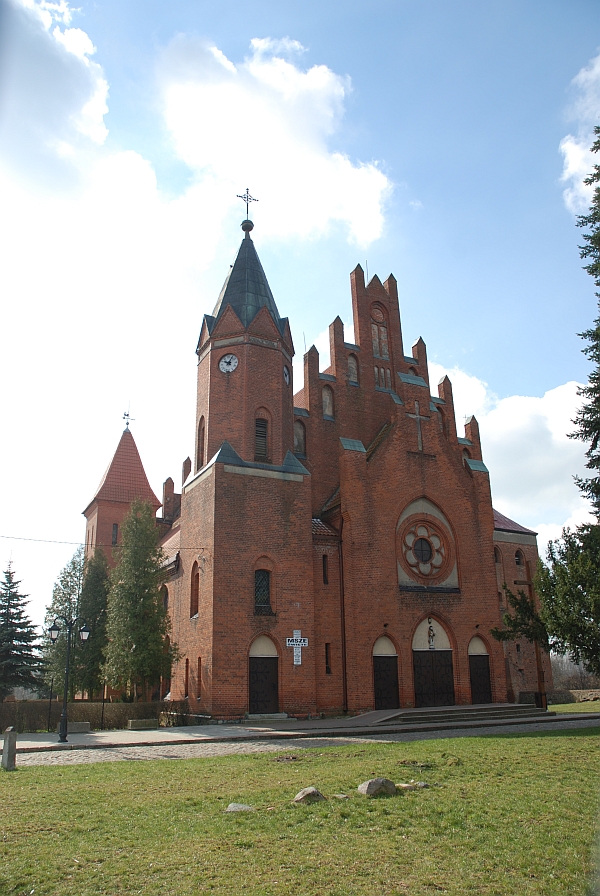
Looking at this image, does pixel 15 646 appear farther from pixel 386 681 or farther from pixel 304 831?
pixel 304 831

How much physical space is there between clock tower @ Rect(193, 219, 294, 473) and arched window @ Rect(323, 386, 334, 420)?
2078mm

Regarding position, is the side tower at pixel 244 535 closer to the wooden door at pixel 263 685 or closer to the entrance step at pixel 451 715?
the wooden door at pixel 263 685

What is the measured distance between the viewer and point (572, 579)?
65.3 ft

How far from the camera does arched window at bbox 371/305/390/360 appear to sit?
118 ft

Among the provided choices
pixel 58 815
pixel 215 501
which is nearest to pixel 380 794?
pixel 58 815

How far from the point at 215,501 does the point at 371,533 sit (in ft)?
22.0

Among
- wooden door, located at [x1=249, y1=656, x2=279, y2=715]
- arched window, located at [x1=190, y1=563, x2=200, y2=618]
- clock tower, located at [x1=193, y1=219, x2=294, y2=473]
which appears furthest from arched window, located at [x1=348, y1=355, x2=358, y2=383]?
wooden door, located at [x1=249, y1=656, x2=279, y2=715]

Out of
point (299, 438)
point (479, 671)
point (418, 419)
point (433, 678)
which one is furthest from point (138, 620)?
point (418, 419)

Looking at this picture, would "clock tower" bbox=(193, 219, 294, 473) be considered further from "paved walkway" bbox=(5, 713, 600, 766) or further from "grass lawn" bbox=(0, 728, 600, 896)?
"grass lawn" bbox=(0, 728, 600, 896)

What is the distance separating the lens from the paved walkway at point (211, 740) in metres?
15.7

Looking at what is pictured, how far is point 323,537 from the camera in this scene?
1121 inches

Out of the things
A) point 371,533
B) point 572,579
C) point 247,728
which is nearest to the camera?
point 572,579

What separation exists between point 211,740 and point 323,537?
11.2 metres

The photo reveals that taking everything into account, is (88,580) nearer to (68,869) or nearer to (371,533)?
(371,533)
